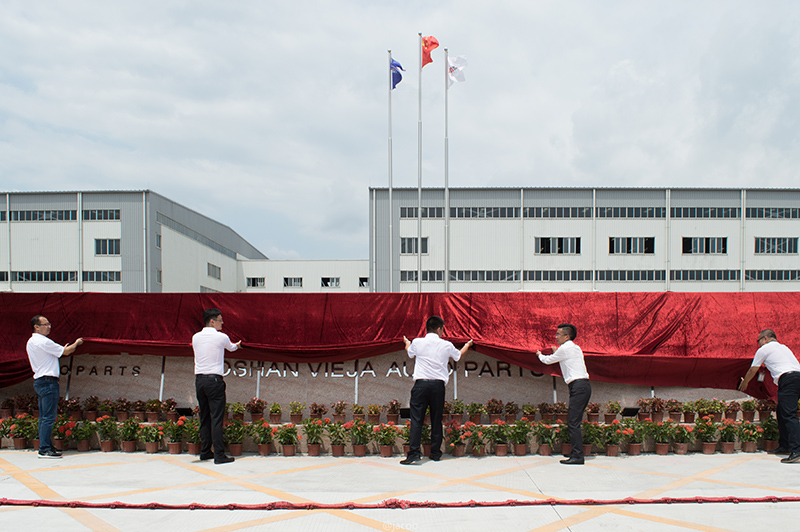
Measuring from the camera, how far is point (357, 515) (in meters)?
5.22

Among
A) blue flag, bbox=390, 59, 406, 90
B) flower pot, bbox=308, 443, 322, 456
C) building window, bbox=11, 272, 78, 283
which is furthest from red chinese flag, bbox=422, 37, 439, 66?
building window, bbox=11, 272, 78, 283

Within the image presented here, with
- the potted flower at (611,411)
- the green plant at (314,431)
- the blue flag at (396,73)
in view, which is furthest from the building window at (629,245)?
the green plant at (314,431)

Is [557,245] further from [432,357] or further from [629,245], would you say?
[432,357]

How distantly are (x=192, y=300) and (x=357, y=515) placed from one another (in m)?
5.52

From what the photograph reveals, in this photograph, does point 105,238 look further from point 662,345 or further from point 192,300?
point 662,345

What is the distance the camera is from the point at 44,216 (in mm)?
43156

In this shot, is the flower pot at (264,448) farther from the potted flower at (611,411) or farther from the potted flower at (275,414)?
the potted flower at (611,411)

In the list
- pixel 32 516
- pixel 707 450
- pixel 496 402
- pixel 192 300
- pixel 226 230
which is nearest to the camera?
pixel 32 516

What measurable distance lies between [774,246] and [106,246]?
51.4 m

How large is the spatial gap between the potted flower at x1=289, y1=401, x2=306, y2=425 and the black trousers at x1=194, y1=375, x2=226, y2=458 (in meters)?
1.39

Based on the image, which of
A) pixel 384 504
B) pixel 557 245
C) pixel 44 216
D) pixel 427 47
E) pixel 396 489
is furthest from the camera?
pixel 44 216

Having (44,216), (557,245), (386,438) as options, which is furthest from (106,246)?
(386,438)

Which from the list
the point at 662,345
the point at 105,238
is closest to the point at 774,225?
the point at 662,345

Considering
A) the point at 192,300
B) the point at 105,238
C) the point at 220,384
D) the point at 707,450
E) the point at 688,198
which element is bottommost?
the point at 707,450
